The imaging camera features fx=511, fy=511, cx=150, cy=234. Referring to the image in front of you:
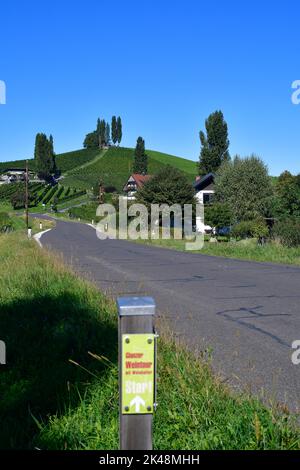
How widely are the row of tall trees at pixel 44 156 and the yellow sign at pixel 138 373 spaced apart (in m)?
154

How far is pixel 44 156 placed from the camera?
153250 millimetres

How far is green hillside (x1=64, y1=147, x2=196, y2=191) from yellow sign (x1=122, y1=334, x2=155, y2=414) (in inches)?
4987

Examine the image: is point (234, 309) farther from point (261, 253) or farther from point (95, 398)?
point (261, 253)

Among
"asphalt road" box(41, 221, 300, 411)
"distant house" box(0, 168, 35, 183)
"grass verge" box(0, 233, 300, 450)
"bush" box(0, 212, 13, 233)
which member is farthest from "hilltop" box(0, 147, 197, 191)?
"grass verge" box(0, 233, 300, 450)

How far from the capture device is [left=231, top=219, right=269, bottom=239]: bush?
3169 cm

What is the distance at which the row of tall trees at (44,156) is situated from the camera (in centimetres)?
15300

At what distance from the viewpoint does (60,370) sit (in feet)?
17.5

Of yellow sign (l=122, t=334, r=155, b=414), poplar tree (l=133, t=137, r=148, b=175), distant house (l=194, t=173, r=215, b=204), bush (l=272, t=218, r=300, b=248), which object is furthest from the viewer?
poplar tree (l=133, t=137, r=148, b=175)

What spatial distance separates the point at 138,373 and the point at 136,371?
2cm

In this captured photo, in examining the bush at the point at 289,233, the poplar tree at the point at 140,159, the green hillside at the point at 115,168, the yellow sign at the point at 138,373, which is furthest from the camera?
the green hillside at the point at 115,168

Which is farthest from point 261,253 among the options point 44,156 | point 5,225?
point 44,156

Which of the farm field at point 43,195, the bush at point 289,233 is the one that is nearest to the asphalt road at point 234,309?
the bush at point 289,233

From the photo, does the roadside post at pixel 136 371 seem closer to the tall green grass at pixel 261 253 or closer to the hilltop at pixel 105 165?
the tall green grass at pixel 261 253

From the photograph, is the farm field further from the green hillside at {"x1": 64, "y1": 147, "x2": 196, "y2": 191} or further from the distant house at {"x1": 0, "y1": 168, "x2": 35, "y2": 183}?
the distant house at {"x1": 0, "y1": 168, "x2": 35, "y2": 183}
